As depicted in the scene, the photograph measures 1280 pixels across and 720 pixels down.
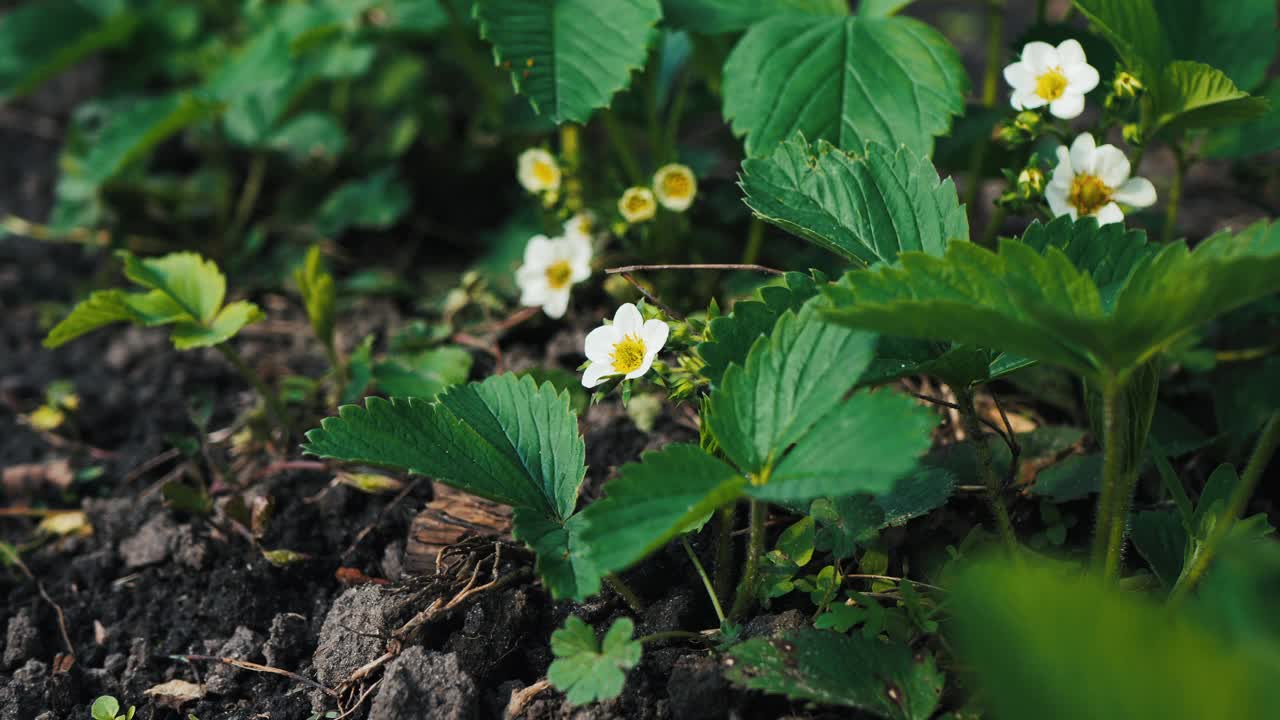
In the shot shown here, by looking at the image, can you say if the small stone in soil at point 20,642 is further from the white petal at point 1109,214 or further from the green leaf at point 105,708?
the white petal at point 1109,214

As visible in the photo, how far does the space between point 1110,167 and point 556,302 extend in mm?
961

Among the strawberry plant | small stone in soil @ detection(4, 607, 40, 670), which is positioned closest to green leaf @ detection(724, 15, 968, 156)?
the strawberry plant

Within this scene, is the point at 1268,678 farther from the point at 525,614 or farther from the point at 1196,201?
the point at 1196,201

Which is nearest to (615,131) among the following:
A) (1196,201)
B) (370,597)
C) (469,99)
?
(469,99)

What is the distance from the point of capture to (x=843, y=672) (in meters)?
1.21

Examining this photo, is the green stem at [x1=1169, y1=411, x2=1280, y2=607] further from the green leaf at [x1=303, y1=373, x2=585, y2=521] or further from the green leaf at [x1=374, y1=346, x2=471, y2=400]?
the green leaf at [x1=374, y1=346, x2=471, y2=400]

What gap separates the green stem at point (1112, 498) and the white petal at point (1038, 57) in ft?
2.03

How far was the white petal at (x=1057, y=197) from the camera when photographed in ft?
5.11

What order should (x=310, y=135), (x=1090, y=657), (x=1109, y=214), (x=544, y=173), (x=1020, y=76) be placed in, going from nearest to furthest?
(x=1090, y=657) < (x=1109, y=214) < (x=1020, y=76) < (x=544, y=173) < (x=310, y=135)

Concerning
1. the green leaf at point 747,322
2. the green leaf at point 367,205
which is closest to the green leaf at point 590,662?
the green leaf at point 747,322

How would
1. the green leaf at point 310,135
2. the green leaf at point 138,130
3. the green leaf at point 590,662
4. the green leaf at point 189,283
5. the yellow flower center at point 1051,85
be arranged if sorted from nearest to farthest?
the green leaf at point 590,662
the yellow flower center at point 1051,85
the green leaf at point 189,283
the green leaf at point 138,130
the green leaf at point 310,135

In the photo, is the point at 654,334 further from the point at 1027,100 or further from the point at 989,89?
the point at 989,89

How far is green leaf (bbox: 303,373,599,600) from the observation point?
52.0 inches

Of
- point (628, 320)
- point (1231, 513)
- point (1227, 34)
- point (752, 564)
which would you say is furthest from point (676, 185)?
point (1231, 513)
